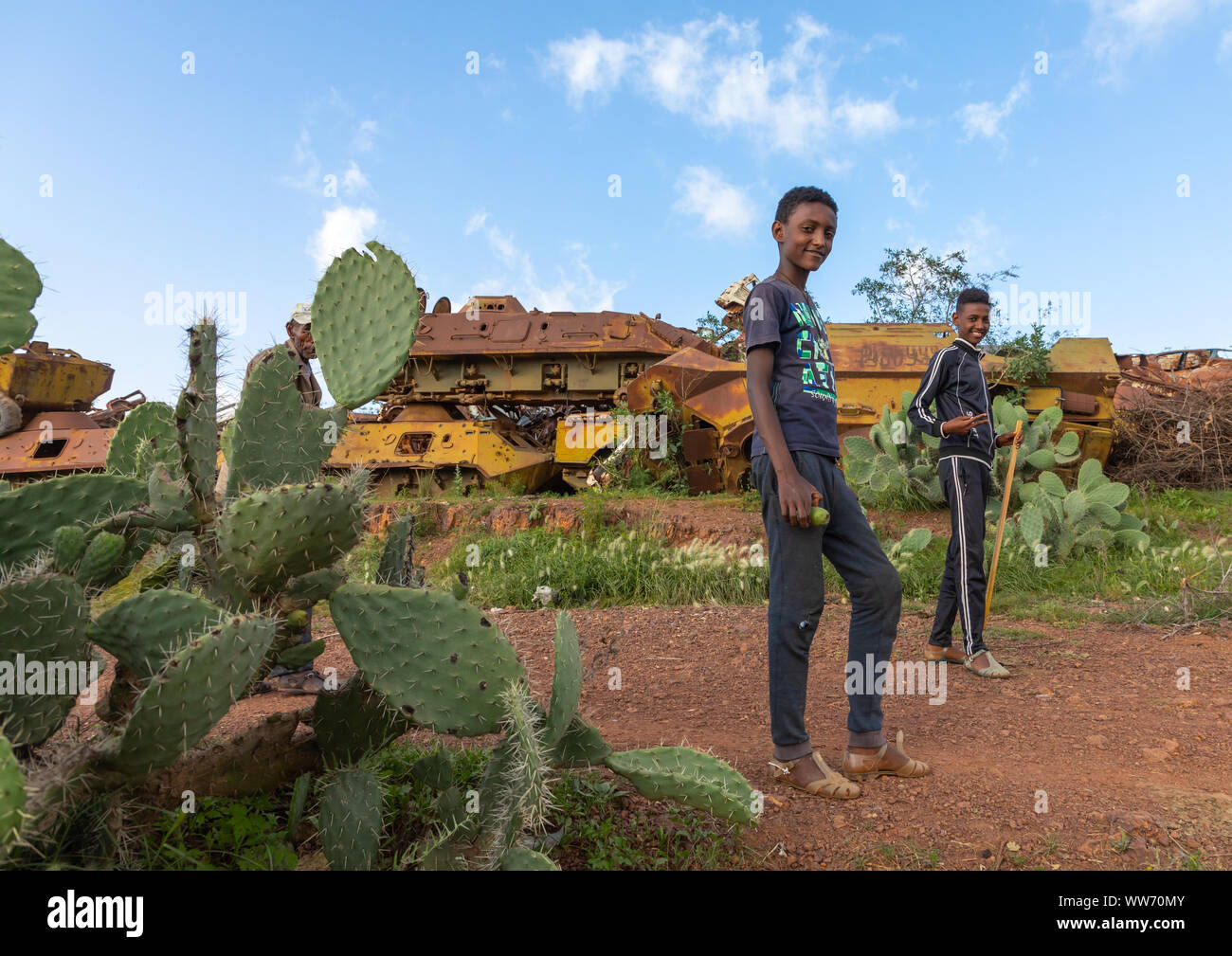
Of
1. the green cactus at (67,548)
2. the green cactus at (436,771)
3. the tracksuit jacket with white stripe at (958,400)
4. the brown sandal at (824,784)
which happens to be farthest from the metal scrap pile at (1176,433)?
the green cactus at (67,548)

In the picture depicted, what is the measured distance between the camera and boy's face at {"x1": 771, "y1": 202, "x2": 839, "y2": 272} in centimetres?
312

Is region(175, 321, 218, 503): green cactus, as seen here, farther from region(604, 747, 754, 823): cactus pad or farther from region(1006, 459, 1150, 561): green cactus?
region(1006, 459, 1150, 561): green cactus

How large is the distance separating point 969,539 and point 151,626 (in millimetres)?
4136

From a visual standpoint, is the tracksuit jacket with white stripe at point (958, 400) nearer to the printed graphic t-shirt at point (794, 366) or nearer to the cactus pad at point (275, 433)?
the printed graphic t-shirt at point (794, 366)

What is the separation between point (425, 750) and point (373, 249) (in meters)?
1.88

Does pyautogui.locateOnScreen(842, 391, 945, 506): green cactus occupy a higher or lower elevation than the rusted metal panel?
lower

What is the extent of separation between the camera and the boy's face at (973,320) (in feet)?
15.7

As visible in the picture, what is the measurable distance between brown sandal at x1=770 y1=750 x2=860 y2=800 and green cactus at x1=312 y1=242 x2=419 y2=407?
195cm

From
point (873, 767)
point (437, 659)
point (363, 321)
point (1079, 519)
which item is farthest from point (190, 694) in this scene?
point (1079, 519)

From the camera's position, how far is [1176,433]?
33.6 ft

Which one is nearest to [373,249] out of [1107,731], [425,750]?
[425,750]

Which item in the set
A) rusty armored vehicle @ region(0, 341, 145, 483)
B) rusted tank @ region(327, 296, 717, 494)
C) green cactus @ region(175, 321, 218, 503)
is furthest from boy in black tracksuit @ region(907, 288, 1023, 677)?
rusty armored vehicle @ region(0, 341, 145, 483)

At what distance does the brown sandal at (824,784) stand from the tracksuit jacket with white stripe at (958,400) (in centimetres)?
248
